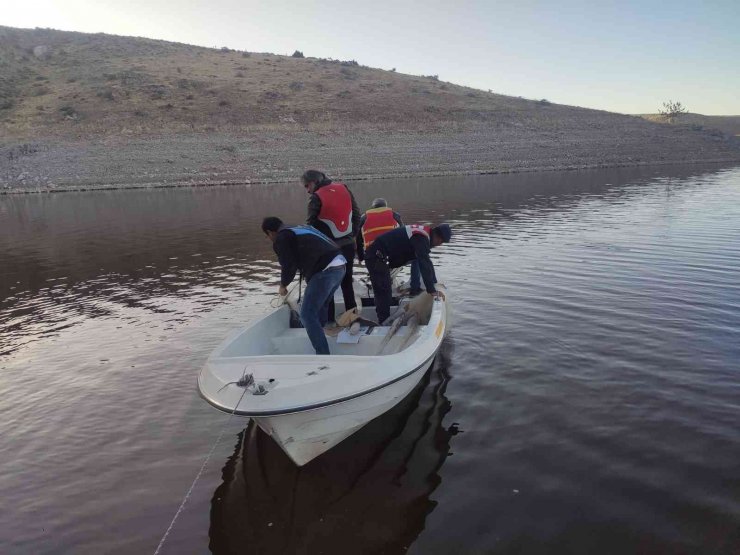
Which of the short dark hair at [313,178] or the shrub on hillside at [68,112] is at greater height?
the shrub on hillside at [68,112]

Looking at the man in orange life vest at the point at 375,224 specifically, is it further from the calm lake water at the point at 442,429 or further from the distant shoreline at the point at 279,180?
the distant shoreline at the point at 279,180

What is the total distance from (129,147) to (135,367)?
1683 inches

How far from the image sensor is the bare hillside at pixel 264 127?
145 ft

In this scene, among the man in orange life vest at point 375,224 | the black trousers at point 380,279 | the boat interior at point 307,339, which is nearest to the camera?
the boat interior at point 307,339

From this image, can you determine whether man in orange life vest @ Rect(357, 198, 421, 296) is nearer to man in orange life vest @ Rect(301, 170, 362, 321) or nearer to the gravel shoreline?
man in orange life vest @ Rect(301, 170, 362, 321)

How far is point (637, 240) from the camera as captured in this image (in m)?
15.4

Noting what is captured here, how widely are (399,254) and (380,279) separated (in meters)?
0.46

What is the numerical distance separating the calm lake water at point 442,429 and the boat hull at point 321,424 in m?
0.26

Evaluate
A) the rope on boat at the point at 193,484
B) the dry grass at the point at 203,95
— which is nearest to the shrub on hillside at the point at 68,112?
the dry grass at the point at 203,95

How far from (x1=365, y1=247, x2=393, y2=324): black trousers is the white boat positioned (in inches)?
64.9

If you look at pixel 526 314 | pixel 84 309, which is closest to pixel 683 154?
pixel 526 314

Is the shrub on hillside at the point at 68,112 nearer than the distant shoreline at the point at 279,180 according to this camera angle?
No

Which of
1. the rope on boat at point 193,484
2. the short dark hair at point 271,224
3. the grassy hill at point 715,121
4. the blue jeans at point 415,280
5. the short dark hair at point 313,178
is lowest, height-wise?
the rope on boat at point 193,484

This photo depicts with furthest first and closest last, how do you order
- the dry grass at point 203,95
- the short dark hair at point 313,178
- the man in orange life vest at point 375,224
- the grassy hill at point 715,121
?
the grassy hill at point 715,121
the dry grass at point 203,95
the man in orange life vest at point 375,224
the short dark hair at point 313,178
